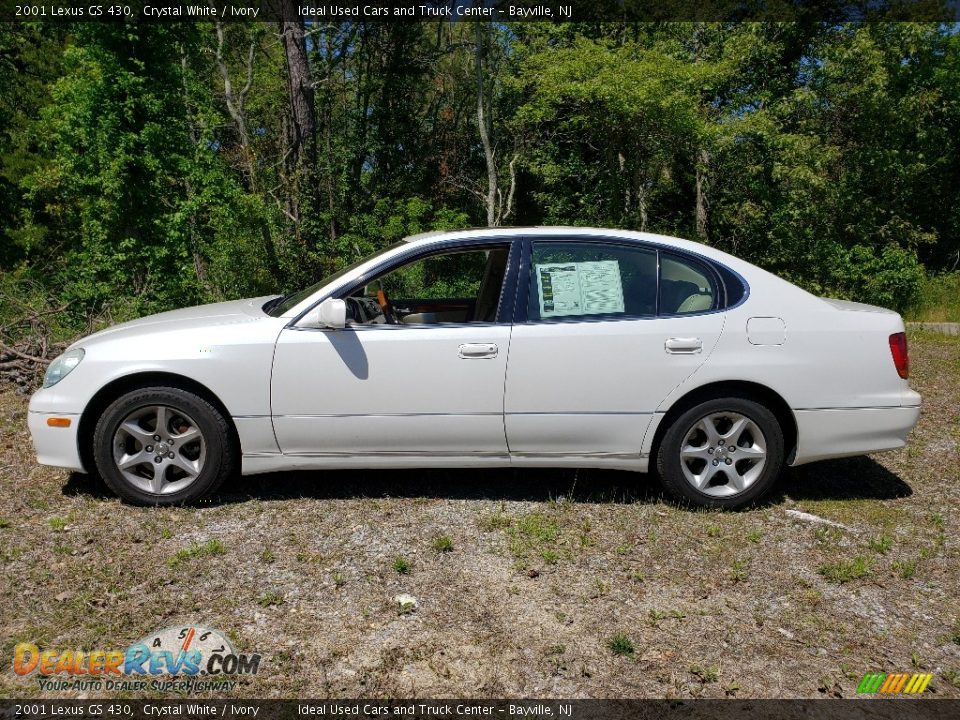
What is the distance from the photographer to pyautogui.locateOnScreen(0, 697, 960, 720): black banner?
288 centimetres

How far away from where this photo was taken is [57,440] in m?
4.60

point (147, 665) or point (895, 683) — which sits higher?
point (147, 665)

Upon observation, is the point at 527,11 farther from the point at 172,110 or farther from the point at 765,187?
the point at 172,110

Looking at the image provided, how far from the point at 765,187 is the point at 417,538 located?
17876mm

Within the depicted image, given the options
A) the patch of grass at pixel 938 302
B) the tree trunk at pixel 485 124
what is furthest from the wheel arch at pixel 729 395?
the tree trunk at pixel 485 124

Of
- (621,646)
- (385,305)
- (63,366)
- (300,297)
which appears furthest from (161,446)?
(621,646)

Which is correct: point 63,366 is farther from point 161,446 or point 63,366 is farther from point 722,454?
point 722,454

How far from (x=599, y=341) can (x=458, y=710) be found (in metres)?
2.27

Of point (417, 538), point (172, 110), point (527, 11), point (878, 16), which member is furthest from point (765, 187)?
point (417, 538)

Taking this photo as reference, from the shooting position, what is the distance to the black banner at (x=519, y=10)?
46.8ft

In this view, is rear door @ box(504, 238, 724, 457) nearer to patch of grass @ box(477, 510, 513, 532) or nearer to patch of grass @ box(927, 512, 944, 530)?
patch of grass @ box(477, 510, 513, 532)

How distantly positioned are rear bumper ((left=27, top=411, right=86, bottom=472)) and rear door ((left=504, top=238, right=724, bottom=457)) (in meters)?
2.51

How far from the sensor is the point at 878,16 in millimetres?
18031

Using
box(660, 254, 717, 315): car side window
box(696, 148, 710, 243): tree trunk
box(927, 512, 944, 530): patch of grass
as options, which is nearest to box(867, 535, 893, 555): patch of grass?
box(927, 512, 944, 530): patch of grass
